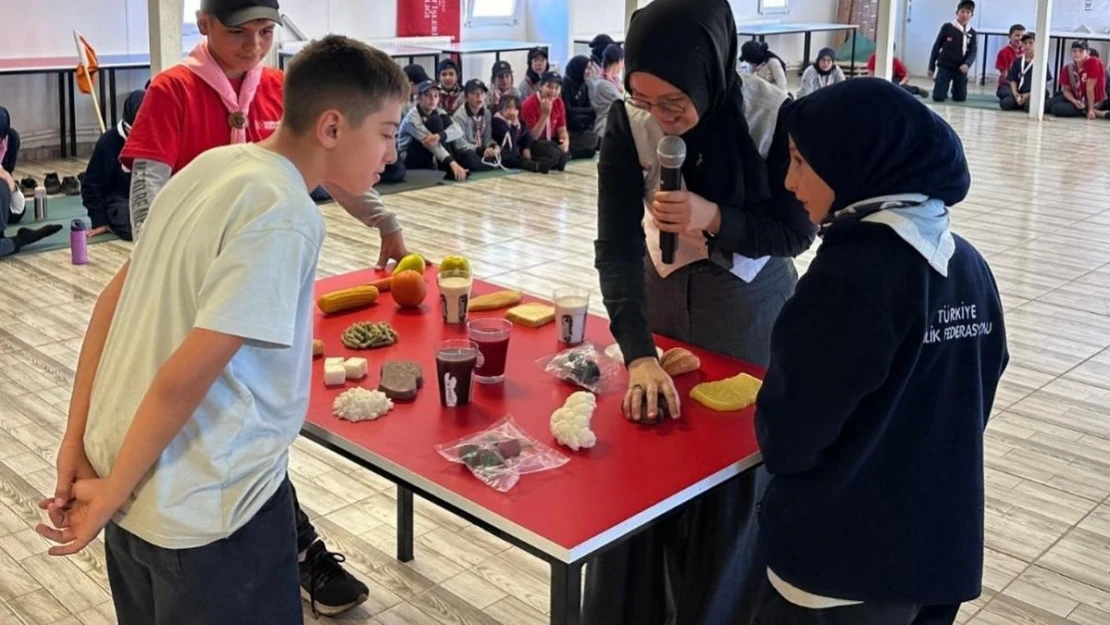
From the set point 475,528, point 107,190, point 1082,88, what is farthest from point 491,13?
point 475,528

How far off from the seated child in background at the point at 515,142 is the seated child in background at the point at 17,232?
12.2 feet

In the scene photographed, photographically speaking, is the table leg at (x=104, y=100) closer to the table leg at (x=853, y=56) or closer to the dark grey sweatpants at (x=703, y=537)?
the dark grey sweatpants at (x=703, y=537)

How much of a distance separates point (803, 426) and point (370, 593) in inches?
62.1

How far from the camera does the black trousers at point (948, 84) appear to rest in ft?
46.0

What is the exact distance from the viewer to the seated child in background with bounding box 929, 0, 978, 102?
13883mm

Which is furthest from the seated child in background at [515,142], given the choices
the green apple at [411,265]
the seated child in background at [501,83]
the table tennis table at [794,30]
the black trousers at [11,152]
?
the green apple at [411,265]

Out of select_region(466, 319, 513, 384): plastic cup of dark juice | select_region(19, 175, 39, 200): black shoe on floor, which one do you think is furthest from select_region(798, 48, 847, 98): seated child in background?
select_region(466, 319, 513, 384): plastic cup of dark juice

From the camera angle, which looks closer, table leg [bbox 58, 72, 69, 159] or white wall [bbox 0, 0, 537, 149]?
white wall [bbox 0, 0, 537, 149]

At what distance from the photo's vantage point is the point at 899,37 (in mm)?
17000

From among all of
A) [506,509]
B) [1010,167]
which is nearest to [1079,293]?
[1010,167]

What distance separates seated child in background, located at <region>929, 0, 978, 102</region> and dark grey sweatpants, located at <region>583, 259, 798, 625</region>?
1251 centimetres

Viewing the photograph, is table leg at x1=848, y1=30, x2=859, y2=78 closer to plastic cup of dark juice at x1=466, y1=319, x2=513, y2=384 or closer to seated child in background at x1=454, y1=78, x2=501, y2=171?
seated child in background at x1=454, y1=78, x2=501, y2=171

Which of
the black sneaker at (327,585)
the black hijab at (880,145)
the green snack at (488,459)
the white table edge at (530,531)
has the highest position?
the black hijab at (880,145)

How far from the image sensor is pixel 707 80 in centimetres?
216
